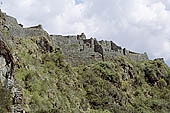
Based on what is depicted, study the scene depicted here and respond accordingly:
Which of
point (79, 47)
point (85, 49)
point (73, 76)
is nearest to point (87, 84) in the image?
point (73, 76)

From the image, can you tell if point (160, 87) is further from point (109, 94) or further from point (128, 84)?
point (109, 94)

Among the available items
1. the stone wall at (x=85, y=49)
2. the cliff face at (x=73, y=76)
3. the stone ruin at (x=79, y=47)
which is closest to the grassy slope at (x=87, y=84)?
the cliff face at (x=73, y=76)

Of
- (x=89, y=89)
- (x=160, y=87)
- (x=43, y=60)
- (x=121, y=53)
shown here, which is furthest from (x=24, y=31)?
(x=160, y=87)

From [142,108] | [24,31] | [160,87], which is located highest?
[24,31]

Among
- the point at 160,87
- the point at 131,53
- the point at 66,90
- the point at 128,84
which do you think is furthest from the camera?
the point at 131,53

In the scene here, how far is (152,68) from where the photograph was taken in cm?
4319

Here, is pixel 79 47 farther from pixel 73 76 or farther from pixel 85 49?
pixel 73 76

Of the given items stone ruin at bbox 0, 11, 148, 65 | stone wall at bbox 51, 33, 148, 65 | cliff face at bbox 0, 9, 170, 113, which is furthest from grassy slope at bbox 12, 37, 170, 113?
stone wall at bbox 51, 33, 148, 65

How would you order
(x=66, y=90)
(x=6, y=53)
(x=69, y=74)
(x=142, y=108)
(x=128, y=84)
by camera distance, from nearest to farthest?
(x=6, y=53)
(x=66, y=90)
(x=69, y=74)
(x=142, y=108)
(x=128, y=84)

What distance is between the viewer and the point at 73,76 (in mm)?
32969

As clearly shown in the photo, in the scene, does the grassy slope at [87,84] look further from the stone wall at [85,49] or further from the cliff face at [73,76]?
the stone wall at [85,49]

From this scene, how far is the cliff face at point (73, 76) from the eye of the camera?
20281 millimetres

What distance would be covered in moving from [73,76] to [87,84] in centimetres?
198

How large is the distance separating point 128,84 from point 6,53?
74.5ft
